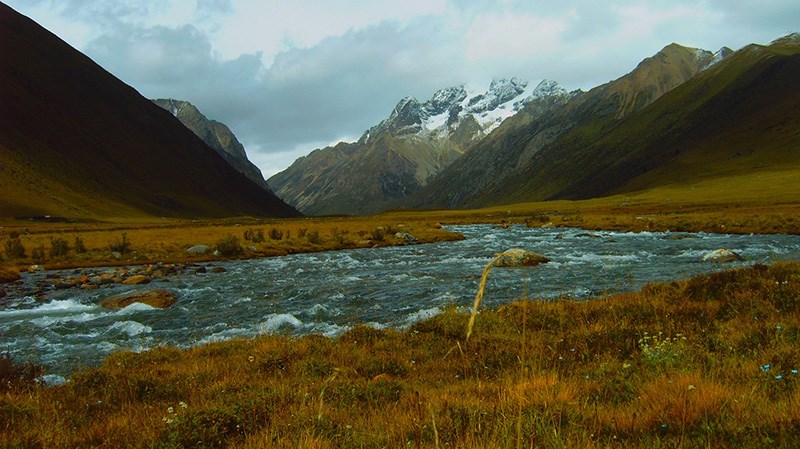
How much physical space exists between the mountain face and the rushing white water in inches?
4044

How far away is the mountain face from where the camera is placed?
399 feet

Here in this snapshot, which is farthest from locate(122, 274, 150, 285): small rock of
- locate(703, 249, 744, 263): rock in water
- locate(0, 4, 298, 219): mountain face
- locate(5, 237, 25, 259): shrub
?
locate(0, 4, 298, 219): mountain face

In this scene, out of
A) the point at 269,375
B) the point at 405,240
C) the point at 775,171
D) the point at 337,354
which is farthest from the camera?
the point at 775,171

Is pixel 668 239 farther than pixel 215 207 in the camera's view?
No

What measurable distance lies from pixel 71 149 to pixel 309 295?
16119 centimetres

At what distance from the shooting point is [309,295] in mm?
22484

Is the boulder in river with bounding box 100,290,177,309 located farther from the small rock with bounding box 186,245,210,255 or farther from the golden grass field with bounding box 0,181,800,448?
the small rock with bounding box 186,245,210,255

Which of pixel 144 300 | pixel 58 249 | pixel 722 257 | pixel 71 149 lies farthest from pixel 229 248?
pixel 71 149

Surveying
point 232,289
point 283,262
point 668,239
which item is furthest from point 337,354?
point 668,239

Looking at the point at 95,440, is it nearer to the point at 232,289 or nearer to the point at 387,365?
the point at 387,365

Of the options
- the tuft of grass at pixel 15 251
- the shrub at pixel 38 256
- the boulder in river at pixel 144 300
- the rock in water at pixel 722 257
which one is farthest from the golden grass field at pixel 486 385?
the tuft of grass at pixel 15 251

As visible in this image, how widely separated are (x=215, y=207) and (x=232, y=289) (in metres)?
→ 168

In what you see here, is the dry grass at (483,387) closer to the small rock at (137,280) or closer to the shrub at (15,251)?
the small rock at (137,280)

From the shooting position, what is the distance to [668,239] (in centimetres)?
4366
